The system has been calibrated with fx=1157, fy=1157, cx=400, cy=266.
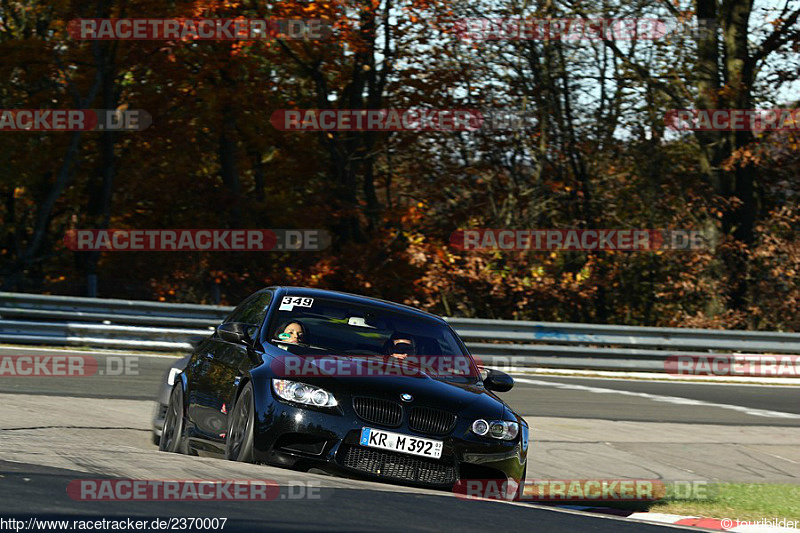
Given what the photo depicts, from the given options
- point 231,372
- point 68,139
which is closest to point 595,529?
point 231,372

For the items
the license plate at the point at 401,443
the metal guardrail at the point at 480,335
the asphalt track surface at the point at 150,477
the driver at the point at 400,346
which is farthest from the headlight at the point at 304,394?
the metal guardrail at the point at 480,335

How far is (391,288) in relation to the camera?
25.5 metres

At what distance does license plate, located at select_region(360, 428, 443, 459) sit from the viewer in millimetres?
7383

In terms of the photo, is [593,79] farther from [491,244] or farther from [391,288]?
[391,288]

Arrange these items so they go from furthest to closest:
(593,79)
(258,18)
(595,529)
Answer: (593,79)
(258,18)
(595,529)

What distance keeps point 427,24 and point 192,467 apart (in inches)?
774

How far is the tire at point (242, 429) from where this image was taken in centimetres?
742

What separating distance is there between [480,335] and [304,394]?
12996 millimetres

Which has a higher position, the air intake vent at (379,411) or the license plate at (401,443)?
the air intake vent at (379,411)

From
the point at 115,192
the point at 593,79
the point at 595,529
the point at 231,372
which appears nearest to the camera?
the point at 595,529

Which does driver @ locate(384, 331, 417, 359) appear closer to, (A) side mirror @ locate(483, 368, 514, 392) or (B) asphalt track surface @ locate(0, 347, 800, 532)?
(A) side mirror @ locate(483, 368, 514, 392)

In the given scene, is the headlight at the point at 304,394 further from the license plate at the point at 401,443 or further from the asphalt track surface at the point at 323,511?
the asphalt track surface at the point at 323,511

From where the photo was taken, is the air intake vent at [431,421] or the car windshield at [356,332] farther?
the car windshield at [356,332]

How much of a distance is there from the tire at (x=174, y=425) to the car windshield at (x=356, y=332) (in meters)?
1.16
